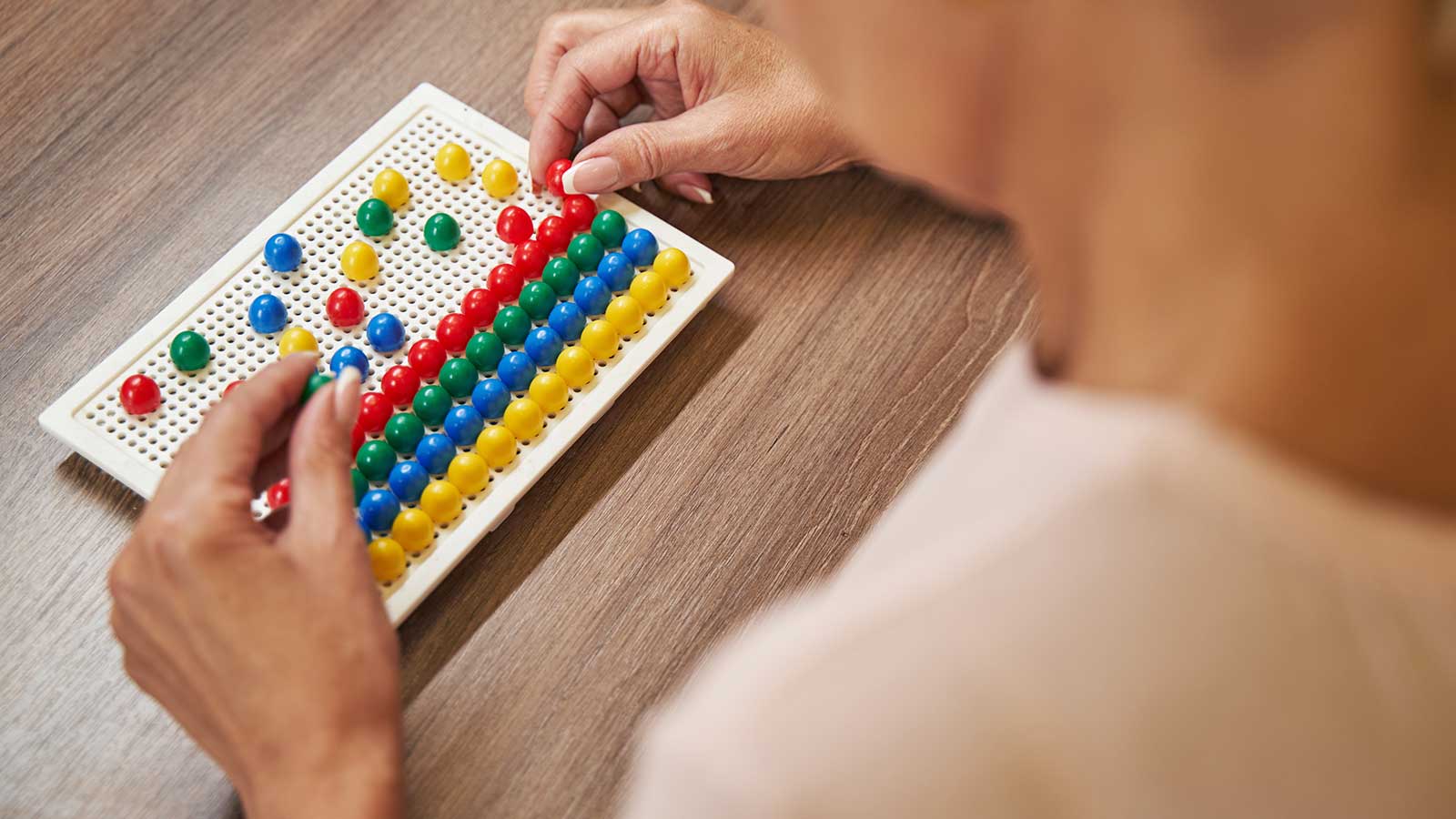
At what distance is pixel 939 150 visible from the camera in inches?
17.4

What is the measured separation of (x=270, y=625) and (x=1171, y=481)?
50cm

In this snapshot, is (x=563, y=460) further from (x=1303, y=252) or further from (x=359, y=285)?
(x=1303, y=252)

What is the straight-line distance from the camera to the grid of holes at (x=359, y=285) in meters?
0.84

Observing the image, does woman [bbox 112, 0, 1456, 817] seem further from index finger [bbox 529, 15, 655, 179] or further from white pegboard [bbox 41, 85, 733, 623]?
index finger [bbox 529, 15, 655, 179]

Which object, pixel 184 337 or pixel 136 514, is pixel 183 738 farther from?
pixel 184 337

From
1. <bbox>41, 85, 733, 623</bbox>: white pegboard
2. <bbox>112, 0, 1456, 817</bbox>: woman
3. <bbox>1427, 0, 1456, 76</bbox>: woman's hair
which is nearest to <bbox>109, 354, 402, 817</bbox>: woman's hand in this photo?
<bbox>41, 85, 733, 623</bbox>: white pegboard

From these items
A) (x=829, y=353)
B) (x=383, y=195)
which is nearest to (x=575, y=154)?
(x=383, y=195)

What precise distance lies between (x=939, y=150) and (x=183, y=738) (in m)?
0.62

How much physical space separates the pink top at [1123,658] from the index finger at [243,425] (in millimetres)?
415

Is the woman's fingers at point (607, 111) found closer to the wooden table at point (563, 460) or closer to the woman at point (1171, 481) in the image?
the wooden table at point (563, 460)

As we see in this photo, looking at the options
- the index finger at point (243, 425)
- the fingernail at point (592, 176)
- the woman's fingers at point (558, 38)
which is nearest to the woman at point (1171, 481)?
the index finger at point (243, 425)

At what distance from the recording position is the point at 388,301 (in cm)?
91

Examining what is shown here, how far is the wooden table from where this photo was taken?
0.75 meters

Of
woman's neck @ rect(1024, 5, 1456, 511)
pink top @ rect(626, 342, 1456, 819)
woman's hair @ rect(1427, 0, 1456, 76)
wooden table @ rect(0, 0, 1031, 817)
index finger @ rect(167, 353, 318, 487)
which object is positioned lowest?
wooden table @ rect(0, 0, 1031, 817)
